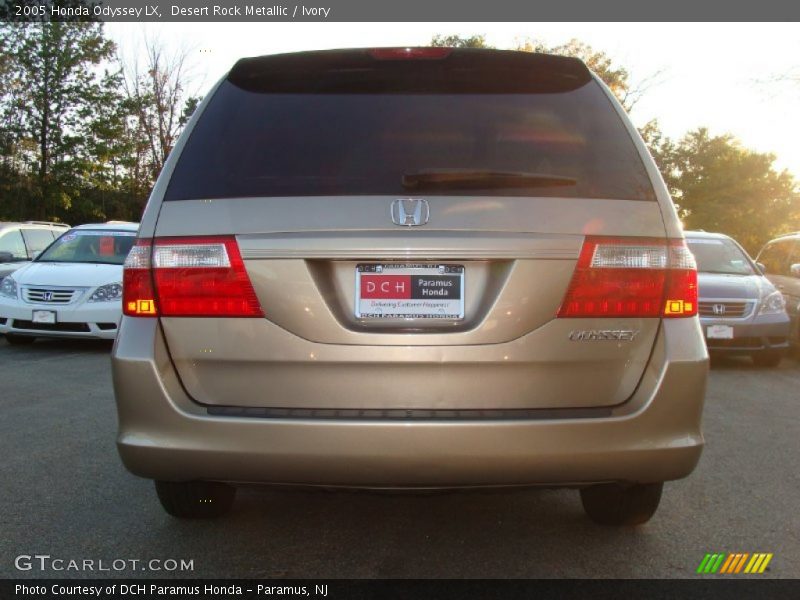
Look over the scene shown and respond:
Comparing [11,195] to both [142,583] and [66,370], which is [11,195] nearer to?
[66,370]

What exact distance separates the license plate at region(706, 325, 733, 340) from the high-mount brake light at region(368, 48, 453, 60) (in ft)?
22.0

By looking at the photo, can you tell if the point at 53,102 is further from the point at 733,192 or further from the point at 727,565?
the point at 733,192

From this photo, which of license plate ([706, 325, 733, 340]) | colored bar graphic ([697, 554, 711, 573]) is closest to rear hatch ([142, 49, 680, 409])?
colored bar graphic ([697, 554, 711, 573])

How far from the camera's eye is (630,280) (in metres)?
2.62

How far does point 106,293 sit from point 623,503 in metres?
7.61

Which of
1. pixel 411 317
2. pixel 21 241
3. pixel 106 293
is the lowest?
pixel 106 293

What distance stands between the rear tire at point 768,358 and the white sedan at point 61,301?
731cm

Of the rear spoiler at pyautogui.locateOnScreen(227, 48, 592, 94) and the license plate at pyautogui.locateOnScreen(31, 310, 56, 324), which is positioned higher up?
the rear spoiler at pyautogui.locateOnScreen(227, 48, 592, 94)

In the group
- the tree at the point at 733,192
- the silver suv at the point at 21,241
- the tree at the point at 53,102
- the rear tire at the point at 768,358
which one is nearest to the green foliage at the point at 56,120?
the tree at the point at 53,102

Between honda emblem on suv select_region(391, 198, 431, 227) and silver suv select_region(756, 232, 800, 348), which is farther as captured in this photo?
silver suv select_region(756, 232, 800, 348)

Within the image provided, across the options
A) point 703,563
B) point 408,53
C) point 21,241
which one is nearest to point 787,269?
point 703,563

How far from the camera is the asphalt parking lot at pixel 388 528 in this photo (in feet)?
9.80

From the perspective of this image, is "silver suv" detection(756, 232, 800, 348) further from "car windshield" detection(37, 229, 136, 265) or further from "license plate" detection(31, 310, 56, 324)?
"license plate" detection(31, 310, 56, 324)

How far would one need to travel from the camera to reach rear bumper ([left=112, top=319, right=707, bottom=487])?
249cm
